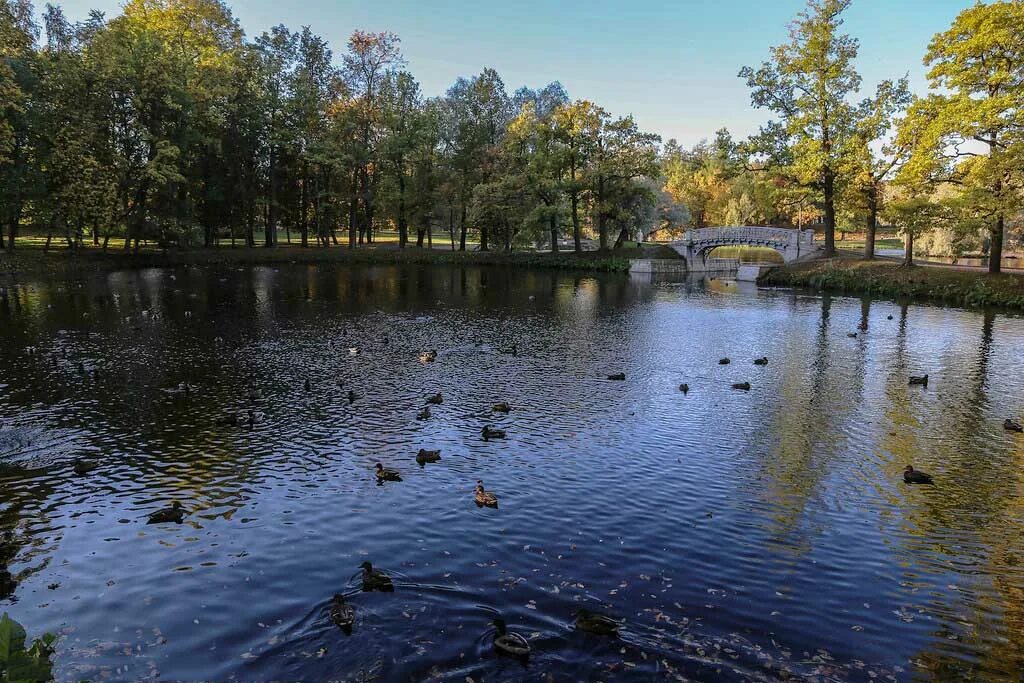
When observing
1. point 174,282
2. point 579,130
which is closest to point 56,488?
point 174,282

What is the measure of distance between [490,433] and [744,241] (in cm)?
6189

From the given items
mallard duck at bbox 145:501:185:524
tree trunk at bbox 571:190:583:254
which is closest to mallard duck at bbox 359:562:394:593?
mallard duck at bbox 145:501:185:524

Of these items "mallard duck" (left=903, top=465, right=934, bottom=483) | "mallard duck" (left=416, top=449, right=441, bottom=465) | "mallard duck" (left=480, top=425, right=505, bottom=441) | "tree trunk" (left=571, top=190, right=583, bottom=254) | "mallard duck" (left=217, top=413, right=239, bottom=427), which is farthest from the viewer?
"tree trunk" (left=571, top=190, right=583, bottom=254)

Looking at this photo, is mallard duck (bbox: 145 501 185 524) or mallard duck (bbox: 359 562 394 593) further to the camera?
mallard duck (bbox: 145 501 185 524)

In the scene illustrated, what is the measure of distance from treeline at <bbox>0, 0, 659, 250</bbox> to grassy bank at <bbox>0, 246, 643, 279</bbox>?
2.47 m

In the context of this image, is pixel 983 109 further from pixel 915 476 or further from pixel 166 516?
pixel 166 516

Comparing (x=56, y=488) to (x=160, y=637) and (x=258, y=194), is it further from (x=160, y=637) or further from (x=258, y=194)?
(x=258, y=194)

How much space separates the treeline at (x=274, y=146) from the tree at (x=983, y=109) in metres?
32.7

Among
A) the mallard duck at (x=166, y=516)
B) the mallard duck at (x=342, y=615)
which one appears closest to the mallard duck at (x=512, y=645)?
the mallard duck at (x=342, y=615)

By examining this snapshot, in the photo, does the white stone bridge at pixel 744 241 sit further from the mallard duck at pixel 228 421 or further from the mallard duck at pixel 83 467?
the mallard duck at pixel 83 467

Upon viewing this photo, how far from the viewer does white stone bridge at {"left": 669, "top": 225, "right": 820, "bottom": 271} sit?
68.9 metres

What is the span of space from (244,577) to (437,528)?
3811 mm

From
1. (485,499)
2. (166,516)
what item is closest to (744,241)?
(485,499)

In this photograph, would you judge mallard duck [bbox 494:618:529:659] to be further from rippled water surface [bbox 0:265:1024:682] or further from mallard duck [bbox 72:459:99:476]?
mallard duck [bbox 72:459:99:476]
